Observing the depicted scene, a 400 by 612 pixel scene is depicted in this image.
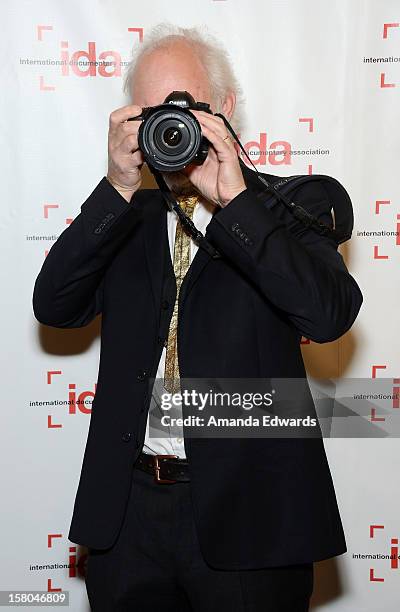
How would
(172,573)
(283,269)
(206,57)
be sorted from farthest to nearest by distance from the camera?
(206,57) → (172,573) → (283,269)

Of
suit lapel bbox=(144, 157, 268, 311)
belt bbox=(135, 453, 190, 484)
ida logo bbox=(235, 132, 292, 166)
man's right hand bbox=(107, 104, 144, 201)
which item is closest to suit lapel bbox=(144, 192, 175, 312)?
suit lapel bbox=(144, 157, 268, 311)

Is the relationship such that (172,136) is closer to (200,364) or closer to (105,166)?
(200,364)

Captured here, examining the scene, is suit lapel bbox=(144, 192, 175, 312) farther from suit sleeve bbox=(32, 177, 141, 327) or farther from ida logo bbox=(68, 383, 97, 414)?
ida logo bbox=(68, 383, 97, 414)

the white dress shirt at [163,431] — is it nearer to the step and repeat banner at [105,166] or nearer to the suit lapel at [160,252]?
the suit lapel at [160,252]

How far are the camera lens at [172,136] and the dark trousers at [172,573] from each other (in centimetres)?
44

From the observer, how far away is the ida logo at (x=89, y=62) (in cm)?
169

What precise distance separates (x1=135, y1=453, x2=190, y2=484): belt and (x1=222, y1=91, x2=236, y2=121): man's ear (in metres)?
0.51

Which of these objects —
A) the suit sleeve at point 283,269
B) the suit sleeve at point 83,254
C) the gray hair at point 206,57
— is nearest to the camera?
the suit sleeve at point 283,269

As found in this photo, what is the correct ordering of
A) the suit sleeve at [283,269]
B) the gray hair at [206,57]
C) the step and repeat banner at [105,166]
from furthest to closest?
the step and repeat banner at [105,166] < the gray hair at [206,57] < the suit sleeve at [283,269]

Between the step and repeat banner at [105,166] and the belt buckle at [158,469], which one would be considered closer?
the belt buckle at [158,469]

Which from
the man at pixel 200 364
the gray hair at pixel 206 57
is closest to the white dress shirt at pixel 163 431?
the man at pixel 200 364

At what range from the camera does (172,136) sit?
1.04 metres

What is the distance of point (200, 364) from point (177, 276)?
0.14 meters

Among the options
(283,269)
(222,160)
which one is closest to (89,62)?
(222,160)
